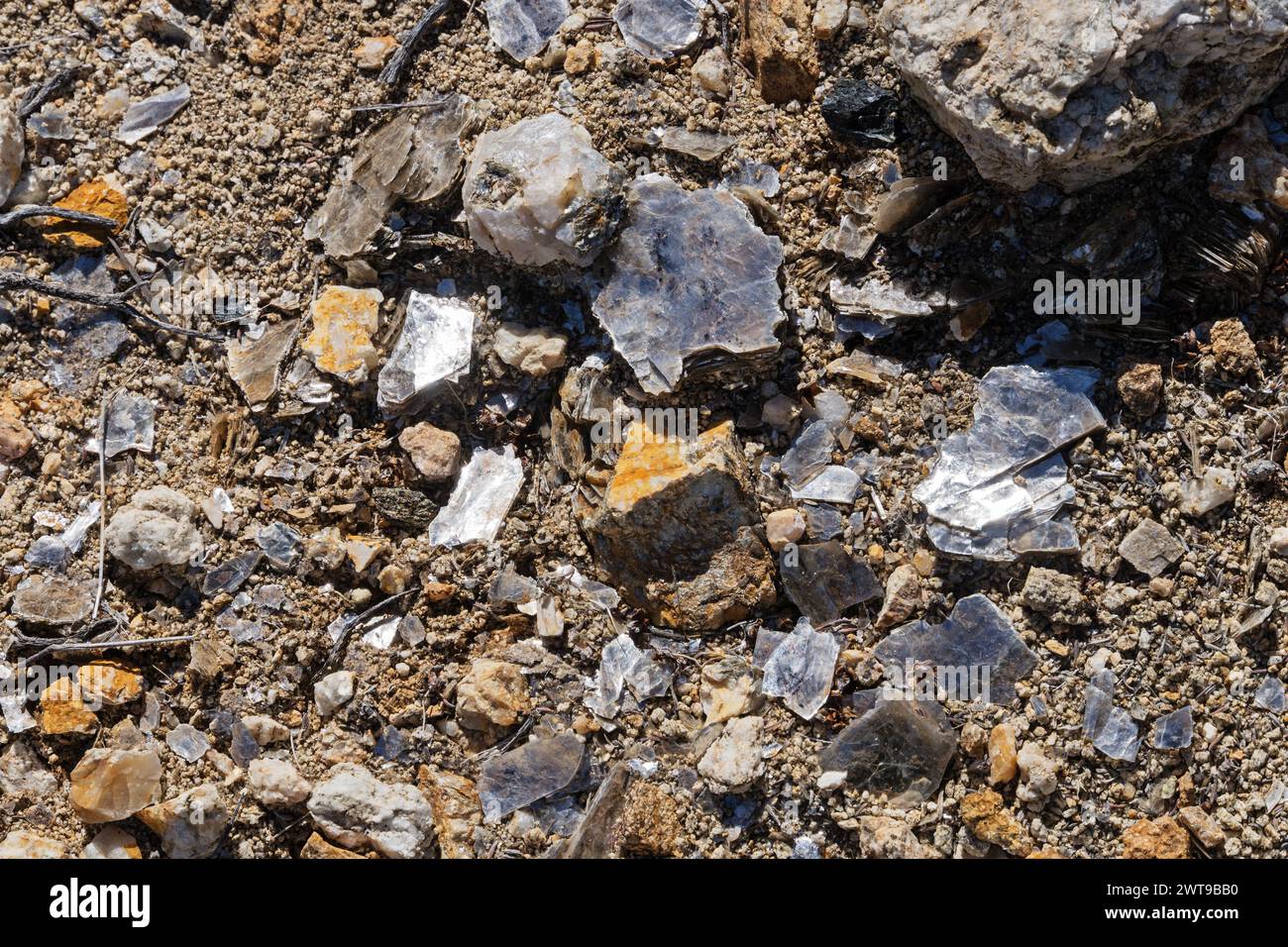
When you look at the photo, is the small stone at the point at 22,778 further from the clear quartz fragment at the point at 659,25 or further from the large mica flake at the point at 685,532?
the clear quartz fragment at the point at 659,25

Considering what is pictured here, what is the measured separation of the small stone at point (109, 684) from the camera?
2.51 m

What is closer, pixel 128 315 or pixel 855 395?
pixel 855 395

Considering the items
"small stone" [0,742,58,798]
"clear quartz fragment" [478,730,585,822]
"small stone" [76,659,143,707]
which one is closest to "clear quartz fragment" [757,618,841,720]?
"clear quartz fragment" [478,730,585,822]

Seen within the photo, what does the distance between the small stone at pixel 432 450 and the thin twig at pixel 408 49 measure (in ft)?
2.99

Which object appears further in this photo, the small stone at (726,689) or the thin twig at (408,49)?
the thin twig at (408,49)

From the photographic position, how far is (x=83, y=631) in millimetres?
2537

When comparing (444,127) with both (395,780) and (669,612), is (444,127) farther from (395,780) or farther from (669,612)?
(395,780)

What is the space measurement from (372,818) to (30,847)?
79 cm

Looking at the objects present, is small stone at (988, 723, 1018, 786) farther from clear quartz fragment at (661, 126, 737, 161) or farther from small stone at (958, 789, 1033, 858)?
clear quartz fragment at (661, 126, 737, 161)

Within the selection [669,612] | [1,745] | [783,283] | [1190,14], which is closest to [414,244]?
[783,283]

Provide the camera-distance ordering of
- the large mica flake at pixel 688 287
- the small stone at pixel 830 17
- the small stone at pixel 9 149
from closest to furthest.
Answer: the large mica flake at pixel 688 287 < the small stone at pixel 830 17 < the small stone at pixel 9 149

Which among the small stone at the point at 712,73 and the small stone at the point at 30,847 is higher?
the small stone at the point at 712,73

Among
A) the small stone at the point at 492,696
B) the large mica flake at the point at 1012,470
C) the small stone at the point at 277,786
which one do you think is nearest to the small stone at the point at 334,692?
the small stone at the point at 277,786

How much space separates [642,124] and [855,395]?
851 millimetres
